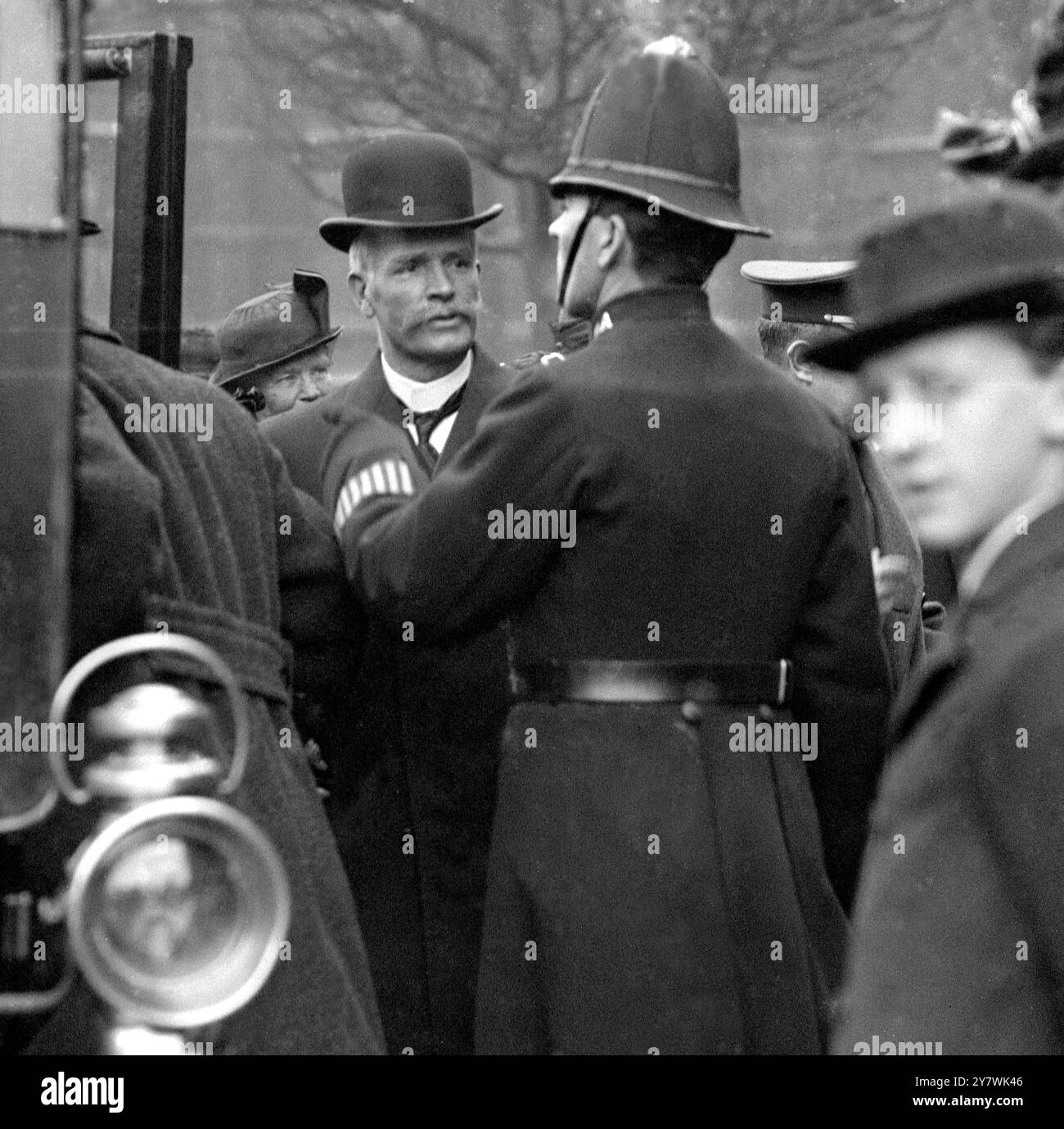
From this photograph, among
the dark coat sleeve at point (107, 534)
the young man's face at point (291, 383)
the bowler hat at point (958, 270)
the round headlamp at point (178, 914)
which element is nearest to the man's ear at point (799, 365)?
the young man's face at point (291, 383)

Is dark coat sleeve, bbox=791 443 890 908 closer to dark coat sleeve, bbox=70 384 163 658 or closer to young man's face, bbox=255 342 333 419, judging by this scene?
dark coat sleeve, bbox=70 384 163 658

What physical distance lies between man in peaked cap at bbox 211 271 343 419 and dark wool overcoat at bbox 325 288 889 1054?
7.65ft

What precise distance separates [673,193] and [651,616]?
686 millimetres

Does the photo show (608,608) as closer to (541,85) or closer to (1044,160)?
(1044,160)

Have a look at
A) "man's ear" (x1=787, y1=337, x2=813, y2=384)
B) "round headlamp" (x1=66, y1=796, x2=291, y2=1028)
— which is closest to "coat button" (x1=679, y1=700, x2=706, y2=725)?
"round headlamp" (x1=66, y1=796, x2=291, y2=1028)

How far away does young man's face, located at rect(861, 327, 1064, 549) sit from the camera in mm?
2400

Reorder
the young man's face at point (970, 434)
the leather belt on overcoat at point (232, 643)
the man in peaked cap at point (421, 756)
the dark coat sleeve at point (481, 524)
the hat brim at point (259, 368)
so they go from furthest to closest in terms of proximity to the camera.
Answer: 1. the hat brim at point (259, 368)
2. the man in peaked cap at point (421, 756)
3. the dark coat sleeve at point (481, 524)
4. the leather belt on overcoat at point (232, 643)
5. the young man's face at point (970, 434)

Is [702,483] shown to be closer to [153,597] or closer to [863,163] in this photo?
[153,597]

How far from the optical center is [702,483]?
3617mm

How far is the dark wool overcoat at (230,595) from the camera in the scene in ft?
10.2

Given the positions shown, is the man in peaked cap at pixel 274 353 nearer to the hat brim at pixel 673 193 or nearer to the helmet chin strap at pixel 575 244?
the helmet chin strap at pixel 575 244

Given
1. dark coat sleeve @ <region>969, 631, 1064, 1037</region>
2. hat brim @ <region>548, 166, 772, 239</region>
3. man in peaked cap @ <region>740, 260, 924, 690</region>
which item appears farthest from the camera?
man in peaked cap @ <region>740, 260, 924, 690</region>

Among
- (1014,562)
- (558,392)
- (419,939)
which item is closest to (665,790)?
(558,392)

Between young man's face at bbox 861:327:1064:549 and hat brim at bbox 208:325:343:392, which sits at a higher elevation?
young man's face at bbox 861:327:1064:549
